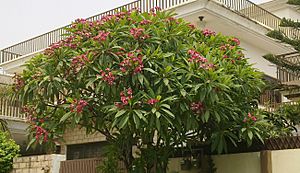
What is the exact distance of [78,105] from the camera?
9000 millimetres

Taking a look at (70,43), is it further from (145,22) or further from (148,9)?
(148,9)

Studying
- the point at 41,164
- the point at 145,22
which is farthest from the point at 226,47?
the point at 41,164

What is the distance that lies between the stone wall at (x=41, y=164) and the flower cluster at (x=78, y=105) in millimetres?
4412

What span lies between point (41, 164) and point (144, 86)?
17.6ft

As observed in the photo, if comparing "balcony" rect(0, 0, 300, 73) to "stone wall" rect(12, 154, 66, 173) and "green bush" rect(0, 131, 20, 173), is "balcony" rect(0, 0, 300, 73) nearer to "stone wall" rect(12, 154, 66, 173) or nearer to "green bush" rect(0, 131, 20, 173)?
"stone wall" rect(12, 154, 66, 173)

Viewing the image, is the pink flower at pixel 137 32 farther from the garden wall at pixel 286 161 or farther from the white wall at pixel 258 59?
the white wall at pixel 258 59

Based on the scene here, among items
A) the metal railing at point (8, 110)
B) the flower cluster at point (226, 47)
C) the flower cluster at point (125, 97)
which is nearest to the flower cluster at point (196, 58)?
the flower cluster at point (226, 47)

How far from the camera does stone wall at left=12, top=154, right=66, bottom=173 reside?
42.8ft

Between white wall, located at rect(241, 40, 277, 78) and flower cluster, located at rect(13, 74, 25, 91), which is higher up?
white wall, located at rect(241, 40, 277, 78)

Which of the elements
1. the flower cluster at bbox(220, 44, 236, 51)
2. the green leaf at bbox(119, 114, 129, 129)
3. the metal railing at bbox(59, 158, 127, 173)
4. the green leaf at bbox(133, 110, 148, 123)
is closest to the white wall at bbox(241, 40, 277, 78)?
the flower cluster at bbox(220, 44, 236, 51)

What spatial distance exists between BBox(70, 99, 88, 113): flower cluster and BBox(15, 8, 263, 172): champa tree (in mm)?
18

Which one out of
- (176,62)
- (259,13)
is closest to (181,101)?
(176,62)

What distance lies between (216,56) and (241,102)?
1079 mm

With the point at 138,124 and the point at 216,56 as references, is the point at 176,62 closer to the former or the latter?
the point at 216,56
